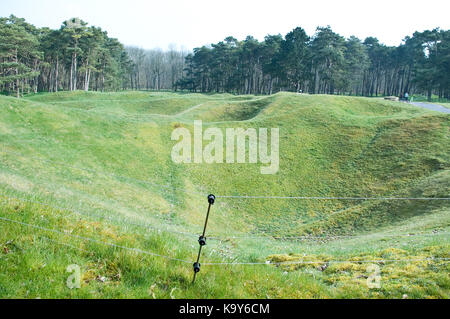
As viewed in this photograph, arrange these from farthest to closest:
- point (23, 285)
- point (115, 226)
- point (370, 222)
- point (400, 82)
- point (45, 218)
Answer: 1. point (400, 82)
2. point (370, 222)
3. point (115, 226)
4. point (45, 218)
5. point (23, 285)

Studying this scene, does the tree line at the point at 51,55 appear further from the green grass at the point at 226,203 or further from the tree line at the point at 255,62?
the green grass at the point at 226,203

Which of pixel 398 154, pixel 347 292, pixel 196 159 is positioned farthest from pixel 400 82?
pixel 347 292

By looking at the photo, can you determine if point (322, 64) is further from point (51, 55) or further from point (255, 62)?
point (51, 55)

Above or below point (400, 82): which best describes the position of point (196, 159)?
below

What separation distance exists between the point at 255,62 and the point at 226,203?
7767 centimetres

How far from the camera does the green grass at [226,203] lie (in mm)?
5301

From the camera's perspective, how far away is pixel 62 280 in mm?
4840

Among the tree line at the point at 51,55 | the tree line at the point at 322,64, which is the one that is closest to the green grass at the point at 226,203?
the tree line at the point at 322,64

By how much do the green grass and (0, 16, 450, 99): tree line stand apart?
3825 centimetres

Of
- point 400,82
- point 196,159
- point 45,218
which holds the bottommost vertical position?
point 196,159

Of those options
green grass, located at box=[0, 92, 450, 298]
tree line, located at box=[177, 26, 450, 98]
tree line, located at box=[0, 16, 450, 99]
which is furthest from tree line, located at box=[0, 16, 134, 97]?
green grass, located at box=[0, 92, 450, 298]

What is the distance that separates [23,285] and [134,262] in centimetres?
161

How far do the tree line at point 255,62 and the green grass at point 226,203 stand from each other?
1506 inches
